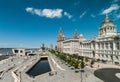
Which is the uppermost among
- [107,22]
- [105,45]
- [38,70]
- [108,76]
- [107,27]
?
[107,22]

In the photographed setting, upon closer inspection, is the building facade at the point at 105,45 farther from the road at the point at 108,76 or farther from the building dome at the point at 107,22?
the road at the point at 108,76

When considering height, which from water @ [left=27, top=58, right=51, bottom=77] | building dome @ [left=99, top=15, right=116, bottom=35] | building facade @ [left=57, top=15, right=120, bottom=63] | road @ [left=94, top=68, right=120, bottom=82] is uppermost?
building dome @ [left=99, top=15, right=116, bottom=35]

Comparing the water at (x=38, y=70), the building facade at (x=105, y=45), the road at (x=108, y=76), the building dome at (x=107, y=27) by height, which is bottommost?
the water at (x=38, y=70)

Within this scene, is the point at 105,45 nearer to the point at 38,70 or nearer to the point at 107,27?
the point at 107,27

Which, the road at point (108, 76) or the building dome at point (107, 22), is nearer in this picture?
the road at point (108, 76)

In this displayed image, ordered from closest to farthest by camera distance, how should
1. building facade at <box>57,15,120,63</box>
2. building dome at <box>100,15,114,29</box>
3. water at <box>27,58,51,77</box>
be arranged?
Result: water at <box>27,58,51,77</box>, building facade at <box>57,15,120,63</box>, building dome at <box>100,15,114,29</box>

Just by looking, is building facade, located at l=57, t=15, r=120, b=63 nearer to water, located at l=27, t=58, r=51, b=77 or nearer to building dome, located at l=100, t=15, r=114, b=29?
building dome, located at l=100, t=15, r=114, b=29

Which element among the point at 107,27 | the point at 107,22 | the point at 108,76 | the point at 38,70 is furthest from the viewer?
the point at 107,22

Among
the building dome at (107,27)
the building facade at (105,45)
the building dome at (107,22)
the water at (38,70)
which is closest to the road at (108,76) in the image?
the building facade at (105,45)

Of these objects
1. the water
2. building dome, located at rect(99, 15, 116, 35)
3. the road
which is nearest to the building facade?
building dome, located at rect(99, 15, 116, 35)

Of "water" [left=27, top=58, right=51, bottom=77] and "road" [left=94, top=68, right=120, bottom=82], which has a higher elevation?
"road" [left=94, top=68, right=120, bottom=82]

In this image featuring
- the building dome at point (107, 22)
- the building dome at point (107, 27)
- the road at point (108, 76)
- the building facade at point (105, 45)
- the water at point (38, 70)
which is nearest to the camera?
the road at point (108, 76)

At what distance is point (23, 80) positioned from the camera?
34750 millimetres

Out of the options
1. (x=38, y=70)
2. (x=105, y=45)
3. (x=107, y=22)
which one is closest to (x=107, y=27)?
(x=107, y=22)
